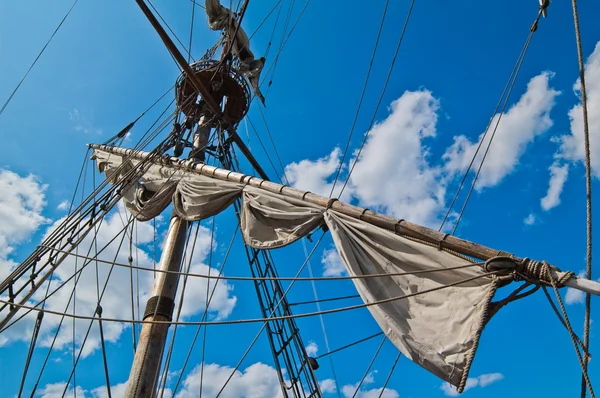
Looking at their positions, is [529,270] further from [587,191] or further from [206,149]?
[206,149]

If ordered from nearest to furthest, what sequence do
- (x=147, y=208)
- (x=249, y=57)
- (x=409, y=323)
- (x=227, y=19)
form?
(x=409, y=323) → (x=147, y=208) → (x=249, y=57) → (x=227, y=19)

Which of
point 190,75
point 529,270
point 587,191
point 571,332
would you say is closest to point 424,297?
point 529,270

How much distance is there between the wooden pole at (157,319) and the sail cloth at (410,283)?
166 centimetres

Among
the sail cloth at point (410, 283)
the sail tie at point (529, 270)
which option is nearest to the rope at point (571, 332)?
the sail tie at point (529, 270)

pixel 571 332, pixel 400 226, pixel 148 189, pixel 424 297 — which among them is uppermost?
pixel 148 189

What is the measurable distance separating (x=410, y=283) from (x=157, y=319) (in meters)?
3.95

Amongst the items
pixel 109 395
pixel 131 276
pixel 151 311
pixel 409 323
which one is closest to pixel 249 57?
pixel 131 276

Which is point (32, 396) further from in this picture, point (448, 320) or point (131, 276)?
point (448, 320)

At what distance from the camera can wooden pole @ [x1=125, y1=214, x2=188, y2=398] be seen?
5.50 metres

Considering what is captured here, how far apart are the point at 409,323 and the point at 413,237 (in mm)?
821

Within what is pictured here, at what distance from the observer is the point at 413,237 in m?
4.08

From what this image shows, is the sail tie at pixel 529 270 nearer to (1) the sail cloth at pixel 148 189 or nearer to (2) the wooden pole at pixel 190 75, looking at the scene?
(1) the sail cloth at pixel 148 189

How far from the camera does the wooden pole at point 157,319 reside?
5.50 m

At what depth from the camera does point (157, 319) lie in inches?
243
